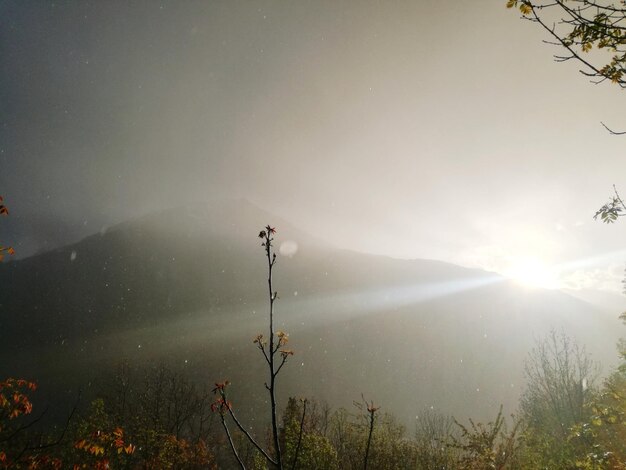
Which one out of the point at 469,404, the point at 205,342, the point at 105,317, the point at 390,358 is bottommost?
the point at 469,404

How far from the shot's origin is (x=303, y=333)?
489 ft

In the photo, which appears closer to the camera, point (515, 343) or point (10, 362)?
point (10, 362)

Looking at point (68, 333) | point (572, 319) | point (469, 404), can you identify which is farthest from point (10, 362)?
point (572, 319)

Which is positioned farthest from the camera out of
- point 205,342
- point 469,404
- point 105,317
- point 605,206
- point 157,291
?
point 157,291

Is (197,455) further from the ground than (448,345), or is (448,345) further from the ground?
(197,455)

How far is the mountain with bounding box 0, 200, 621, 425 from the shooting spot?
11425 centimetres

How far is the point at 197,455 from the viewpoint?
23484 mm

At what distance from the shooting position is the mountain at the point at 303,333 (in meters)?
114

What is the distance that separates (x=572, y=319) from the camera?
166 m

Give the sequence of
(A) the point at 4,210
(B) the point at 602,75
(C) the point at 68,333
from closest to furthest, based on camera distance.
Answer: (B) the point at 602,75 → (A) the point at 4,210 → (C) the point at 68,333

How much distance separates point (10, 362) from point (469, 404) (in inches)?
7028

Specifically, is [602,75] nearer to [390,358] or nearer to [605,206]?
[605,206]

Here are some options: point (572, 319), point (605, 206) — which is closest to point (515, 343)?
point (572, 319)

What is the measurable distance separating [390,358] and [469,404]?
32.1 m
